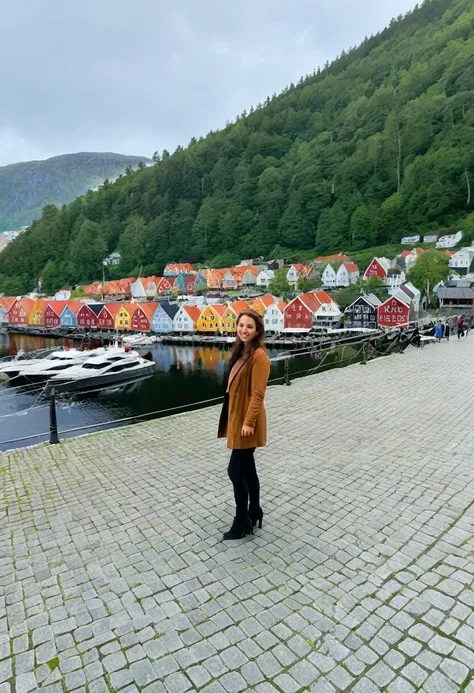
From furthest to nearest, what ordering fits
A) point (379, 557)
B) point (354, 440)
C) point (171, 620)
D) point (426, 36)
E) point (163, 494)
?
point (426, 36) < point (354, 440) < point (163, 494) < point (379, 557) < point (171, 620)

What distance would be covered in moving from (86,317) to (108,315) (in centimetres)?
507

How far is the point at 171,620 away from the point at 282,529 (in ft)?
3.95

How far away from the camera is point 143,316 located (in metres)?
58.0

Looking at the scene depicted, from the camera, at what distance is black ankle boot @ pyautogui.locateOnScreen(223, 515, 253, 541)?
310 centimetres

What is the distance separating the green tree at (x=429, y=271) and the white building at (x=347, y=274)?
1532cm

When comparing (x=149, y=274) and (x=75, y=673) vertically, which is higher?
(x=149, y=274)

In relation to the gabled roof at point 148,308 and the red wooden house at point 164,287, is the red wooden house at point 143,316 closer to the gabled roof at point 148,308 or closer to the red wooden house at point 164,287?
the gabled roof at point 148,308

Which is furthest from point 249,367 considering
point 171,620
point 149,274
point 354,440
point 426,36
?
point 426,36

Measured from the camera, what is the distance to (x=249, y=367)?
2932mm

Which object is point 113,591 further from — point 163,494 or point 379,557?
point 379,557

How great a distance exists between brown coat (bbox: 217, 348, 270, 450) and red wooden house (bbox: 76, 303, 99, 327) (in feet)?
210

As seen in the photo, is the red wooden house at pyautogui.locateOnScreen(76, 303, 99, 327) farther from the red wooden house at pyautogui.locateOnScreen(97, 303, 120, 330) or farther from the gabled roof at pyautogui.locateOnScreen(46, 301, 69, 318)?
the gabled roof at pyautogui.locateOnScreen(46, 301, 69, 318)

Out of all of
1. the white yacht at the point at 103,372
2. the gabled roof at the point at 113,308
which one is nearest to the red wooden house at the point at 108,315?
the gabled roof at the point at 113,308

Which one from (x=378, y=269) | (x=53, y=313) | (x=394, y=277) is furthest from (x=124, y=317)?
(x=394, y=277)
